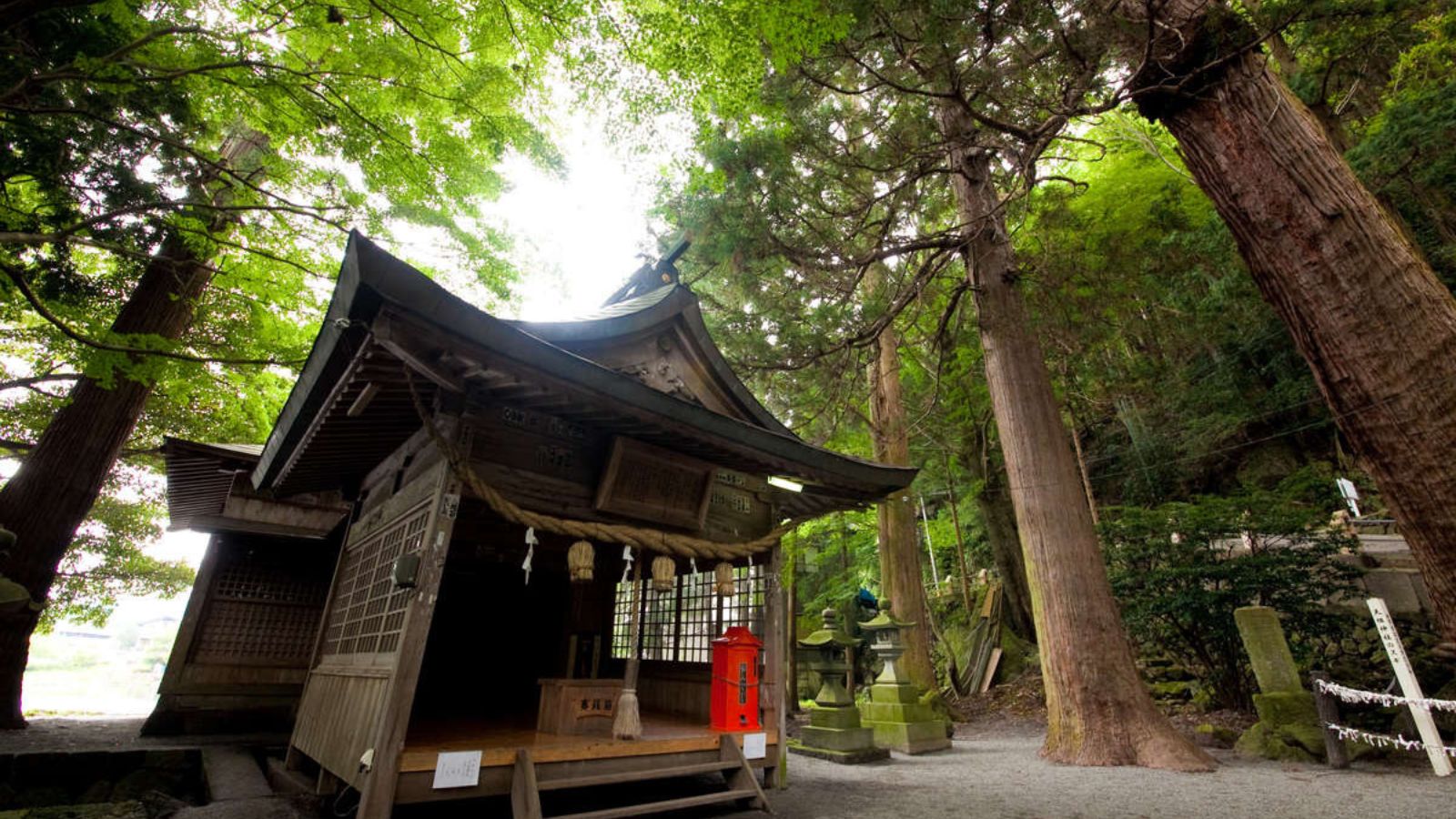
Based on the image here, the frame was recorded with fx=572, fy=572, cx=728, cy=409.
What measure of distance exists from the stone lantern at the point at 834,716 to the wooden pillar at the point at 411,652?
5.95 m

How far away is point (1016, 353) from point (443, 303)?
7.39m

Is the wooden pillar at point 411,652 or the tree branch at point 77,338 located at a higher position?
the tree branch at point 77,338

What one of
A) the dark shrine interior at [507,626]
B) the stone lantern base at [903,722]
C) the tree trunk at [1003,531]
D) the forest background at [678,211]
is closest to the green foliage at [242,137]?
the forest background at [678,211]

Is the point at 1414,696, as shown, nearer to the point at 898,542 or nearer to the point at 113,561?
the point at 898,542

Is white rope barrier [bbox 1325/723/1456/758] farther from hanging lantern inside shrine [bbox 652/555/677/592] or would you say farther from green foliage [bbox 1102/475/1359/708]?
hanging lantern inside shrine [bbox 652/555/677/592]

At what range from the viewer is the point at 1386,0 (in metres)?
5.05

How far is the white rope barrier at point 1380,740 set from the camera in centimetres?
574

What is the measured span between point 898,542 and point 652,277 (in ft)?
24.5

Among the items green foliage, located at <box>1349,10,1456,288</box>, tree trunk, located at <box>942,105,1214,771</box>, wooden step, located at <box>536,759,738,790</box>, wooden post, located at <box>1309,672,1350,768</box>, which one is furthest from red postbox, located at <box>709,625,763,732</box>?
green foliage, located at <box>1349,10,1456,288</box>

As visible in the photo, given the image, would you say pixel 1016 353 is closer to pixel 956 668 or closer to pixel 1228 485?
pixel 956 668

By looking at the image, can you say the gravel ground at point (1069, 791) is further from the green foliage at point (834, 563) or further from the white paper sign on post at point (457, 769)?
the green foliage at point (834, 563)

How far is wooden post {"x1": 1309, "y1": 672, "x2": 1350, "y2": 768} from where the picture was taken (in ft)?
20.7

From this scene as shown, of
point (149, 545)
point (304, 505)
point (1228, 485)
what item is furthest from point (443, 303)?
point (1228, 485)

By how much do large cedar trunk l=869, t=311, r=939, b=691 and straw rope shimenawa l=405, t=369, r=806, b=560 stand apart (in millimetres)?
6144
